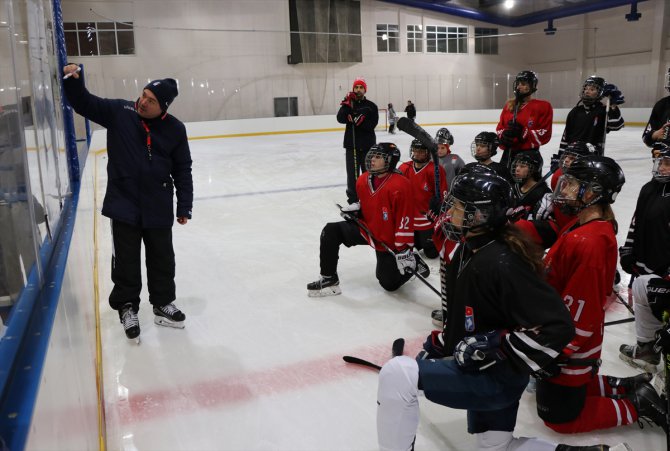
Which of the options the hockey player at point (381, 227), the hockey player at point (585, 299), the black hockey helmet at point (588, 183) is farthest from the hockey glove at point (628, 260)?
the hockey player at point (381, 227)

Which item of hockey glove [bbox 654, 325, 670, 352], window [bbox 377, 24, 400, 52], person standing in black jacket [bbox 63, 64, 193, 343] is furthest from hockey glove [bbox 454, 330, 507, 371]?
window [bbox 377, 24, 400, 52]

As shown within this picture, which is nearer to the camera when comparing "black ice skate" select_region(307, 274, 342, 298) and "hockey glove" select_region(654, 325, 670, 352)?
"hockey glove" select_region(654, 325, 670, 352)

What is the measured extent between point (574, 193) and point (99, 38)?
16992 mm

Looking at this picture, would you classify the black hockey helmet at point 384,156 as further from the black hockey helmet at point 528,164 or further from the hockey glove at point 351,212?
the black hockey helmet at point 528,164

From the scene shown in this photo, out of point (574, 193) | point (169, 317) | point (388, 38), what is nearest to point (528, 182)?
point (574, 193)

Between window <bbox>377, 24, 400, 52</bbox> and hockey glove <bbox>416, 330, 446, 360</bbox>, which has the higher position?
window <bbox>377, 24, 400, 52</bbox>

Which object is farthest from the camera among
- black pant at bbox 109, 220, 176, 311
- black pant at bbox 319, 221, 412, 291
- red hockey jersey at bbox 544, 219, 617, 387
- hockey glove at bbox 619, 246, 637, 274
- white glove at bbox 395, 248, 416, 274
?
black pant at bbox 319, 221, 412, 291

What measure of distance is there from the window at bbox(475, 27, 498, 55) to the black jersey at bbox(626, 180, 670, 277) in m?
20.6

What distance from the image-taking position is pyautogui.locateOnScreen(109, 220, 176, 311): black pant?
285 centimetres

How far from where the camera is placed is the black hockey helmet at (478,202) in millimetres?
1646

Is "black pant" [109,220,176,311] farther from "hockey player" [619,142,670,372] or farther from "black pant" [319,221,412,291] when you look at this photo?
"hockey player" [619,142,670,372]

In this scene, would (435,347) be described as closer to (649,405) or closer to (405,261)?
(649,405)

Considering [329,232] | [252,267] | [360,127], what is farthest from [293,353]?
[360,127]

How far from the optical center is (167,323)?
3027mm
